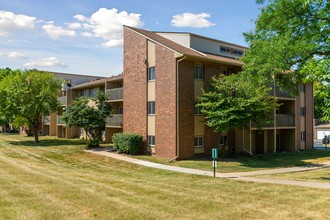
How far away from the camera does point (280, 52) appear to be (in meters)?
17.2

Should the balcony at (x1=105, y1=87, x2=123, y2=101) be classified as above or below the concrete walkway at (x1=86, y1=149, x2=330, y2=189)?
above

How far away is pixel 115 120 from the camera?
35969 mm

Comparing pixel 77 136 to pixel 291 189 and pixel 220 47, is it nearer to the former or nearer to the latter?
pixel 220 47

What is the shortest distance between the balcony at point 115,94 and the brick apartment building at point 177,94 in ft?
10.5

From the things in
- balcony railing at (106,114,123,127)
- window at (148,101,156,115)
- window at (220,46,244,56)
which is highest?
window at (220,46,244,56)

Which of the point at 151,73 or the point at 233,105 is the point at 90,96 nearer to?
the point at 151,73

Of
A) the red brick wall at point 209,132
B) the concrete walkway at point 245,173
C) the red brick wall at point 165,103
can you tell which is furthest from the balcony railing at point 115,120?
the red brick wall at point 209,132

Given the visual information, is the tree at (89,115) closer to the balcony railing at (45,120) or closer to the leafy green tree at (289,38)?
the leafy green tree at (289,38)

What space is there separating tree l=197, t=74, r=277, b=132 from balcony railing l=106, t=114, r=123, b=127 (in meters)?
12.5

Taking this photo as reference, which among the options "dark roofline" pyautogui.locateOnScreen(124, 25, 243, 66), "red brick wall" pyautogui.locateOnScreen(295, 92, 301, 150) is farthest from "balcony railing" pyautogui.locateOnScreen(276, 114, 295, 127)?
"dark roofline" pyautogui.locateOnScreen(124, 25, 243, 66)

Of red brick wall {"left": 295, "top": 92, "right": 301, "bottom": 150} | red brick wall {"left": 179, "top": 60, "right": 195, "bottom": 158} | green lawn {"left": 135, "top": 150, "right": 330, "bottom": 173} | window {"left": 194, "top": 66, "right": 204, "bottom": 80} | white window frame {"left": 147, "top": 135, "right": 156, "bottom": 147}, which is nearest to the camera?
green lawn {"left": 135, "top": 150, "right": 330, "bottom": 173}

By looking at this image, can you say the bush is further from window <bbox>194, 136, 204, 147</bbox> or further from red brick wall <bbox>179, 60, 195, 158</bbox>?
window <bbox>194, 136, 204, 147</bbox>

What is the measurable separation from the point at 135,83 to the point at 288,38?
51.7 feet

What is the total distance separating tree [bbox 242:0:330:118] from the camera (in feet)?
56.7
